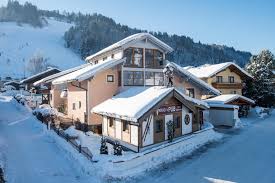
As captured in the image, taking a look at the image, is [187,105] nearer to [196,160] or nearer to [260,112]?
[196,160]

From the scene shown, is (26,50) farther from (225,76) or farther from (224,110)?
(224,110)

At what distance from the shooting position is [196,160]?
68.6 feet

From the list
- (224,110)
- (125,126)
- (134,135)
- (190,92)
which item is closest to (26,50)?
(190,92)

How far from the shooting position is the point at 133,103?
2292 cm

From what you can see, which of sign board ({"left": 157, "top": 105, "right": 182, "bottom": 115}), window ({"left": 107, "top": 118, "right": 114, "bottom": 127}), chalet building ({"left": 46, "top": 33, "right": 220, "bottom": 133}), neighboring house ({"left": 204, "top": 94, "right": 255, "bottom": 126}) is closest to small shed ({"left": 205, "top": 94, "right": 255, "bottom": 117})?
neighboring house ({"left": 204, "top": 94, "right": 255, "bottom": 126})

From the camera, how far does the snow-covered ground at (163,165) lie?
17156 millimetres

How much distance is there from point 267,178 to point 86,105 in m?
16.5

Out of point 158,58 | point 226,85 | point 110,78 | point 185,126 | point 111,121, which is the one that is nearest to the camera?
point 111,121

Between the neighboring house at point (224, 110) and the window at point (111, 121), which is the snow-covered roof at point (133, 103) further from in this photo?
the neighboring house at point (224, 110)

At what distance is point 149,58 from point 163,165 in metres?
14.1

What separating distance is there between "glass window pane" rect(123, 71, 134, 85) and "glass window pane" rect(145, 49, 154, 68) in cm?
203

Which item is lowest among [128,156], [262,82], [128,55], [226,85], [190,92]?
[128,156]

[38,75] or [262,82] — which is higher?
[38,75]

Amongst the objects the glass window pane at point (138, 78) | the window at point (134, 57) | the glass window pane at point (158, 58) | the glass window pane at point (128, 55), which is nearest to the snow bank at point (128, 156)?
the glass window pane at point (138, 78)
